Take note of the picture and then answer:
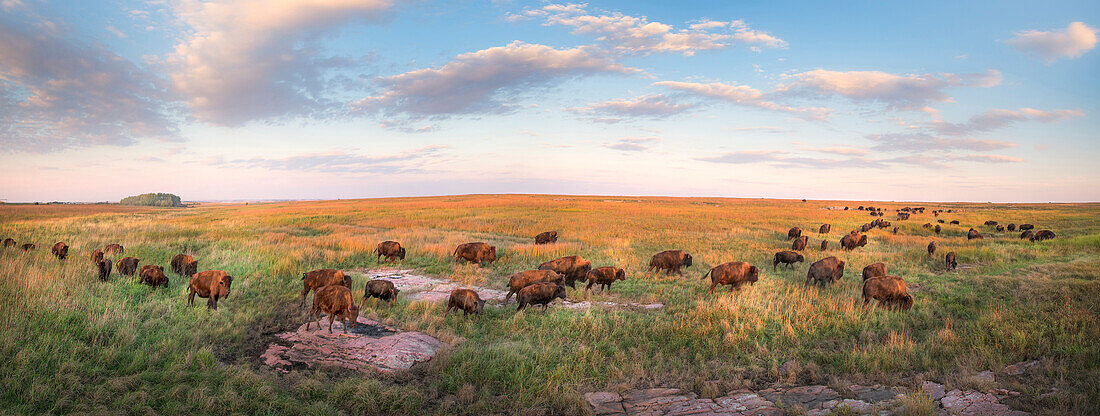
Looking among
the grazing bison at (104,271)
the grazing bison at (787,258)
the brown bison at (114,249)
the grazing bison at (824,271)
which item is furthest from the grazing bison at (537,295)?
the brown bison at (114,249)

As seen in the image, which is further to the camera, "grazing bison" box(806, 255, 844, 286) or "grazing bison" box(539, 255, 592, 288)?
"grazing bison" box(539, 255, 592, 288)

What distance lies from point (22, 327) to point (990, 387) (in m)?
14.1

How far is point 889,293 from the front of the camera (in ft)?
36.7

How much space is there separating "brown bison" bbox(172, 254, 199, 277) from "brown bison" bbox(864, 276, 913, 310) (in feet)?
60.6

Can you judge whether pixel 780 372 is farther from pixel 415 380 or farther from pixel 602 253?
pixel 602 253

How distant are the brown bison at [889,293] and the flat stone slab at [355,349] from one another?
10311 mm

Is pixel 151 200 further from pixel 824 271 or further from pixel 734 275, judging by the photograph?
pixel 824 271

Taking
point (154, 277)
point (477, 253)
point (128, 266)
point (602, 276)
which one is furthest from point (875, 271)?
point (128, 266)

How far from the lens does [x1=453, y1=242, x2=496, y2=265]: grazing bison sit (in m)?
18.0

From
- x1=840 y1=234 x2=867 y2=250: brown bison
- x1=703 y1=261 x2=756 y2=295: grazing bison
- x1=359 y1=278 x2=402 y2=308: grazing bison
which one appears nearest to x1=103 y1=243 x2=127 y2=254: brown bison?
x1=359 y1=278 x2=402 y2=308: grazing bison

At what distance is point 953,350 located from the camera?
7992 millimetres

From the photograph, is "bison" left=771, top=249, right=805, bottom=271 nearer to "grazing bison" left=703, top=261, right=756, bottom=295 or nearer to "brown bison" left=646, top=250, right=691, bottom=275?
"brown bison" left=646, top=250, right=691, bottom=275

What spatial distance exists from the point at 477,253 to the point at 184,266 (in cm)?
914

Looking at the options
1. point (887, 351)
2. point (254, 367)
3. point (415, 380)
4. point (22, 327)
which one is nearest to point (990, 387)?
point (887, 351)
